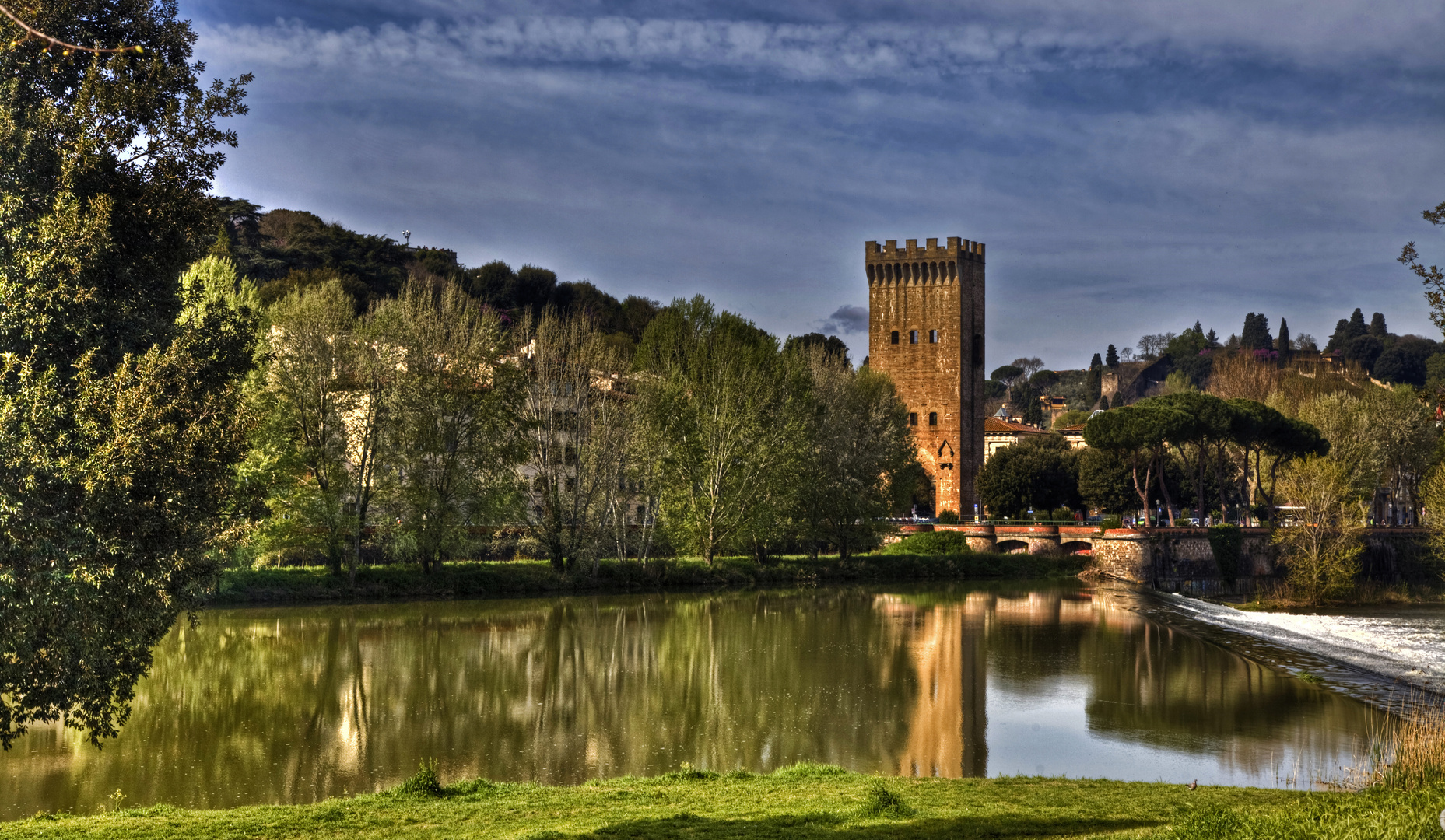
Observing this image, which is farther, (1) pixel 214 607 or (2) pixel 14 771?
(1) pixel 214 607

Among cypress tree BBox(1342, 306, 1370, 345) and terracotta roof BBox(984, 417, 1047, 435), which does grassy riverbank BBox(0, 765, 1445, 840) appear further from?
cypress tree BBox(1342, 306, 1370, 345)

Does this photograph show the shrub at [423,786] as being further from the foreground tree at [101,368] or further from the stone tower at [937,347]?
the stone tower at [937,347]

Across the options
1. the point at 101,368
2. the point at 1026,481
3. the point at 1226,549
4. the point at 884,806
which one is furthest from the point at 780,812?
the point at 1026,481

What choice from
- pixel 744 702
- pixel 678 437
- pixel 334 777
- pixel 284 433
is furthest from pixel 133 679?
pixel 678 437

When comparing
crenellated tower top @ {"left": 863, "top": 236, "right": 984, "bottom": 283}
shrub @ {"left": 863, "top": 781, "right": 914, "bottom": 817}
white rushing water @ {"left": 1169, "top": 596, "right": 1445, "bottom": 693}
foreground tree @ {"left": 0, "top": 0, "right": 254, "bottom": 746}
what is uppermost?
crenellated tower top @ {"left": 863, "top": 236, "right": 984, "bottom": 283}

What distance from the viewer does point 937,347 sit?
73.9 meters

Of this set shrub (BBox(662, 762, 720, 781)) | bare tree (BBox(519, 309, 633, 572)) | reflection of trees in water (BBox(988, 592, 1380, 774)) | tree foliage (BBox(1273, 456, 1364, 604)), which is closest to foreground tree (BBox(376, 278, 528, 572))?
bare tree (BBox(519, 309, 633, 572))

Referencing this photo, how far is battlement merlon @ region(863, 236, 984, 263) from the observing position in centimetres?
7388

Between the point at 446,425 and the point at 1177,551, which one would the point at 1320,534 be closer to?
the point at 1177,551

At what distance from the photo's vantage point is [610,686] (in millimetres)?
21422

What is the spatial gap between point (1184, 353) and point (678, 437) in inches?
5862

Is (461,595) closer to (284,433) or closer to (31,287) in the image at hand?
(284,433)

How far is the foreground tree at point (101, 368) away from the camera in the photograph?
872 cm

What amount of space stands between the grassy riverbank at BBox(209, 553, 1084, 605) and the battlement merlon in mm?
24734
